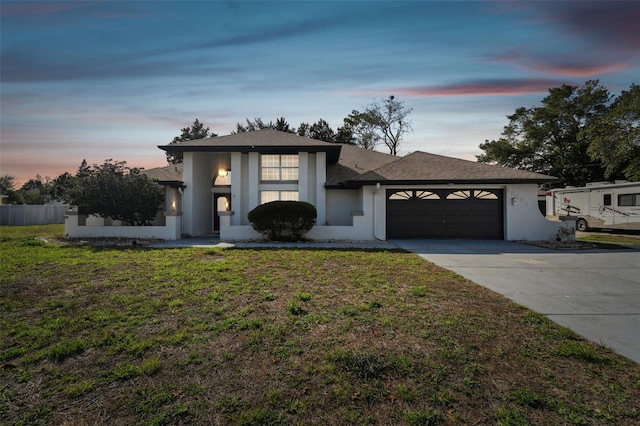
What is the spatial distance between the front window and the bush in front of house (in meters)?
2.46

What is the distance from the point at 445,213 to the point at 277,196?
8611 millimetres

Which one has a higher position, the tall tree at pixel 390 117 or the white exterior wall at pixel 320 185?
the tall tree at pixel 390 117

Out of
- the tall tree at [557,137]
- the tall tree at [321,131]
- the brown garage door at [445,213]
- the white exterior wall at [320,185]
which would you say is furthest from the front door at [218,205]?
the tall tree at [557,137]

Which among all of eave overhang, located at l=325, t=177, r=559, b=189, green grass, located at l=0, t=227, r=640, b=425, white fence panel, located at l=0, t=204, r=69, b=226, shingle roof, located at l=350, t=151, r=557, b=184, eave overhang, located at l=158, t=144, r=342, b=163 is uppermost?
eave overhang, located at l=158, t=144, r=342, b=163

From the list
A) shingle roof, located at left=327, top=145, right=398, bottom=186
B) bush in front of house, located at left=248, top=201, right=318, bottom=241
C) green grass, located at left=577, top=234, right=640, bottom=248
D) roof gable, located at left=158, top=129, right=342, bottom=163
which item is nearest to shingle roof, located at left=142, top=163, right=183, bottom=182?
roof gable, located at left=158, top=129, right=342, bottom=163

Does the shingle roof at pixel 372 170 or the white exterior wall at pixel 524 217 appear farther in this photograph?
the white exterior wall at pixel 524 217

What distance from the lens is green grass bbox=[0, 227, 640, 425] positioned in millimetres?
2650

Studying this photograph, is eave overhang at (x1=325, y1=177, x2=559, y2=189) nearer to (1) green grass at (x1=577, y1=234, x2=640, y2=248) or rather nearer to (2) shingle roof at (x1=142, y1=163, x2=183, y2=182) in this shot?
(1) green grass at (x1=577, y1=234, x2=640, y2=248)

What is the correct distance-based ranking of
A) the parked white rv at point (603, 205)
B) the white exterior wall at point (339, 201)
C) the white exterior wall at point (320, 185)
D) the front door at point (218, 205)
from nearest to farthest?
the white exterior wall at point (320, 185), the white exterior wall at point (339, 201), the parked white rv at point (603, 205), the front door at point (218, 205)

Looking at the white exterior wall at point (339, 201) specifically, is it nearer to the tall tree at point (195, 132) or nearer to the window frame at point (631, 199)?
the window frame at point (631, 199)

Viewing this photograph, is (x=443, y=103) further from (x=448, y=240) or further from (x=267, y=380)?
(x=267, y=380)

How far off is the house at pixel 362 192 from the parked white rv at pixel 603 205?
3.20 metres

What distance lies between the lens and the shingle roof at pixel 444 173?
14711 mm

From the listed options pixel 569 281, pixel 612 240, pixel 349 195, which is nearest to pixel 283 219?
pixel 349 195
